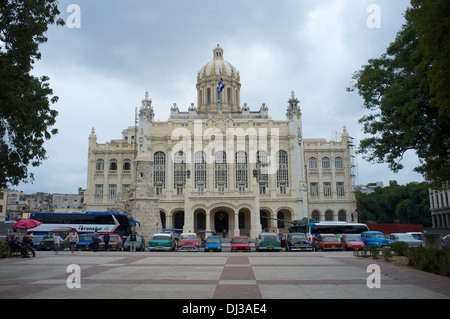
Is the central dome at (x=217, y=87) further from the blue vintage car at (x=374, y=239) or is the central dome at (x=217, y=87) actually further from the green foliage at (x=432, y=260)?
the green foliage at (x=432, y=260)

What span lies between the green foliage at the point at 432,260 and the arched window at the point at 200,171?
44.7m

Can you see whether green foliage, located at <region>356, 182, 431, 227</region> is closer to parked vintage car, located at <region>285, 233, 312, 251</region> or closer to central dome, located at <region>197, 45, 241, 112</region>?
central dome, located at <region>197, 45, 241, 112</region>

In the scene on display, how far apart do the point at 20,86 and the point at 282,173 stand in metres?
50.4

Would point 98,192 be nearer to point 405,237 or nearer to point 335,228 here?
point 335,228

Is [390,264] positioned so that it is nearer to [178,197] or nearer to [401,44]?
[401,44]

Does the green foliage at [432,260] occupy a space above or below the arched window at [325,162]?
below

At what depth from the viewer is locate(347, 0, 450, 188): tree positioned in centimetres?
1137

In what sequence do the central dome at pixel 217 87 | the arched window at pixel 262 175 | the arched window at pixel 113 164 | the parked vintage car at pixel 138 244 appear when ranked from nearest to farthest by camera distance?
the parked vintage car at pixel 138 244 → the arched window at pixel 262 175 → the arched window at pixel 113 164 → the central dome at pixel 217 87

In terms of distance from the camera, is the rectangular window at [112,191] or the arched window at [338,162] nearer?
the rectangular window at [112,191]

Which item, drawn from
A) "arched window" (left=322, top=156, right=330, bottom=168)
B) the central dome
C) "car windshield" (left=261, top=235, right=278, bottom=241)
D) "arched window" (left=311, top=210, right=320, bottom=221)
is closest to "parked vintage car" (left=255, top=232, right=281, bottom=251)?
"car windshield" (left=261, top=235, right=278, bottom=241)

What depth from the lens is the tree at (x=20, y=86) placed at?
12.0 metres

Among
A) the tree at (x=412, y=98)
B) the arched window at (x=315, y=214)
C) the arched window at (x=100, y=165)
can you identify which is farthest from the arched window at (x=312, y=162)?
the tree at (x=412, y=98)

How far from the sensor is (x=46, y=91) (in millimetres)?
18391

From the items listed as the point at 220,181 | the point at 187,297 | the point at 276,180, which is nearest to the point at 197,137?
the point at 220,181
